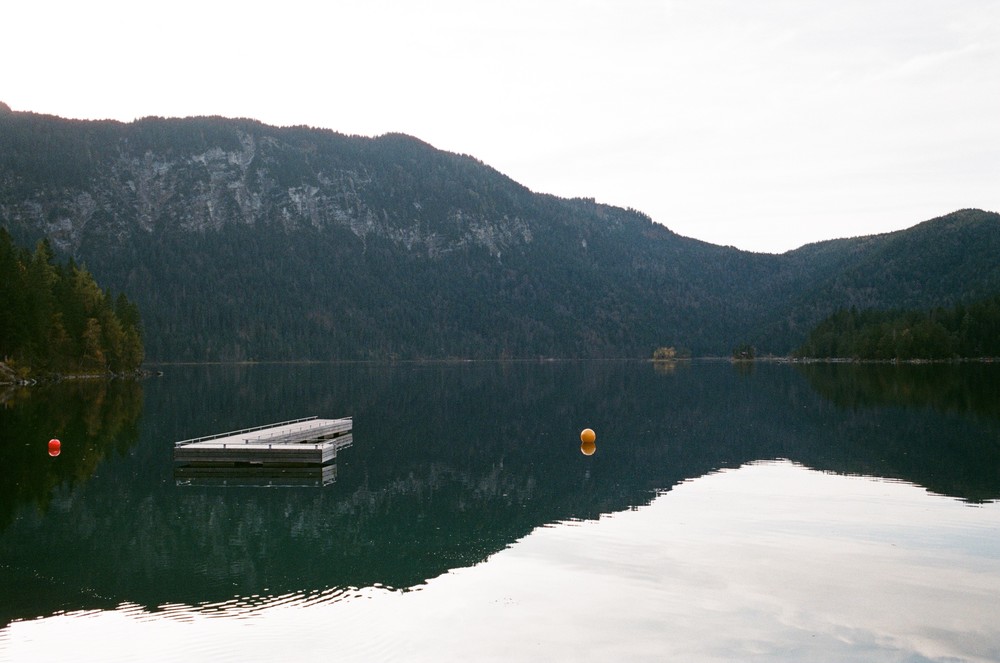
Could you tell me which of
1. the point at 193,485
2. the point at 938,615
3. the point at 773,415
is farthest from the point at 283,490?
the point at 773,415

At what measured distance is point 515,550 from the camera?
24969 millimetres

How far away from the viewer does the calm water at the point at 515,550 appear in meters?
17.6

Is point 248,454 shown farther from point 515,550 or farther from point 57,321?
point 57,321

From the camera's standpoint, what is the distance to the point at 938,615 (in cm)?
1855

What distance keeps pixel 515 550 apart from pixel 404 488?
1115 centimetres

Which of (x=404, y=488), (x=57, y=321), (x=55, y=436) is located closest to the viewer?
(x=404, y=488)

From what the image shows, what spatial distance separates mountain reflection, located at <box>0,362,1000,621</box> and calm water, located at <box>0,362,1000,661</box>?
15 cm

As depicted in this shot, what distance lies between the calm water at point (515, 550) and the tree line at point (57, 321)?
47.9 meters

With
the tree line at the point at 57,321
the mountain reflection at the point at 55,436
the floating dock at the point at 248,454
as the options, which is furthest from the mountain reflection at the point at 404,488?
the tree line at the point at 57,321

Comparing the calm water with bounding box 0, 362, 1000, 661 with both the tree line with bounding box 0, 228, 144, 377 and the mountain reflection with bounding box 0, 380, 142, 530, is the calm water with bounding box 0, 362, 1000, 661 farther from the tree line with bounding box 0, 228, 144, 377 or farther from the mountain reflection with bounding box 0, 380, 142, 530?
the tree line with bounding box 0, 228, 144, 377

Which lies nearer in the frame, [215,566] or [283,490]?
[215,566]

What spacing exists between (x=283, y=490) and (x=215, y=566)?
11.7 m

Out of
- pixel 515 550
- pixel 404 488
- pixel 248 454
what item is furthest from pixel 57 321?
pixel 515 550

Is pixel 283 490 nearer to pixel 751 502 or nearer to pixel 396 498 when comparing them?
pixel 396 498
